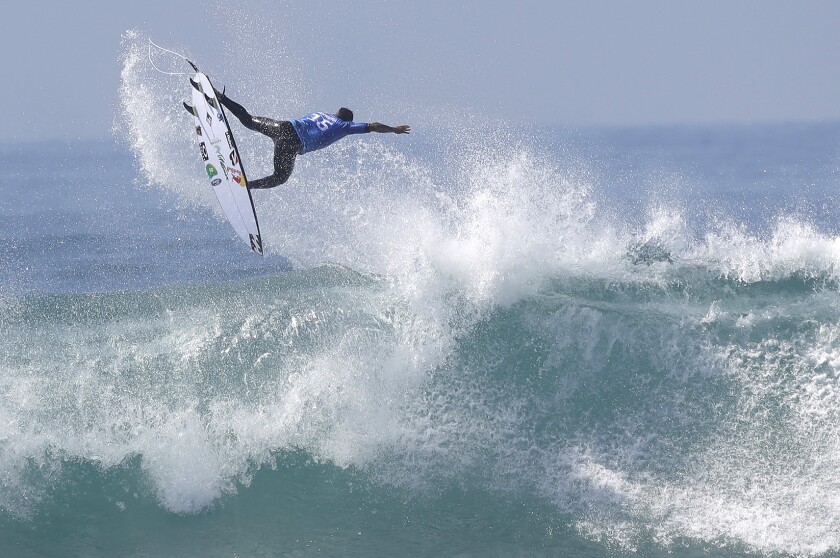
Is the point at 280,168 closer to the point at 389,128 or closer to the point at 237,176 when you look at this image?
the point at 237,176

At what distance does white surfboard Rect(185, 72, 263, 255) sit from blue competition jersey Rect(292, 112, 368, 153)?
844 millimetres

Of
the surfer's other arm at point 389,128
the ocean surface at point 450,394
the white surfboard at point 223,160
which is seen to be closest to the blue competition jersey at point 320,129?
the surfer's other arm at point 389,128

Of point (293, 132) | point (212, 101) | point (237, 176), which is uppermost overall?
point (212, 101)

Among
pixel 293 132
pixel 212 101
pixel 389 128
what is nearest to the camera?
pixel 212 101

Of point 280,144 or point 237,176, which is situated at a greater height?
point 280,144

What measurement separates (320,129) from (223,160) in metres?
1.11

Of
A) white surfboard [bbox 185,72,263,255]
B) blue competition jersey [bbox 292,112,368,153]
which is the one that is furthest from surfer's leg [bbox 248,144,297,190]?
white surfboard [bbox 185,72,263,255]

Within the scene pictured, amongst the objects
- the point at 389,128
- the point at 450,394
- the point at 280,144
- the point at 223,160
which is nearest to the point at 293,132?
the point at 280,144

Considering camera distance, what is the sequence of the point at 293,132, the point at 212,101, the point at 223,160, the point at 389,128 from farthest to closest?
the point at 293,132
the point at 389,128
the point at 223,160
the point at 212,101

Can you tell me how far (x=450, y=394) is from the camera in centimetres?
874

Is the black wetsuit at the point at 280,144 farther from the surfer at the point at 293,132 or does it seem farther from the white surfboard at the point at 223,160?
the white surfboard at the point at 223,160

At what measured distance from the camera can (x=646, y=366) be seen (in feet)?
30.3

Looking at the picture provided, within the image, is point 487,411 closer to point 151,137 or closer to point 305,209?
point 305,209

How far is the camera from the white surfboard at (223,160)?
338 inches
